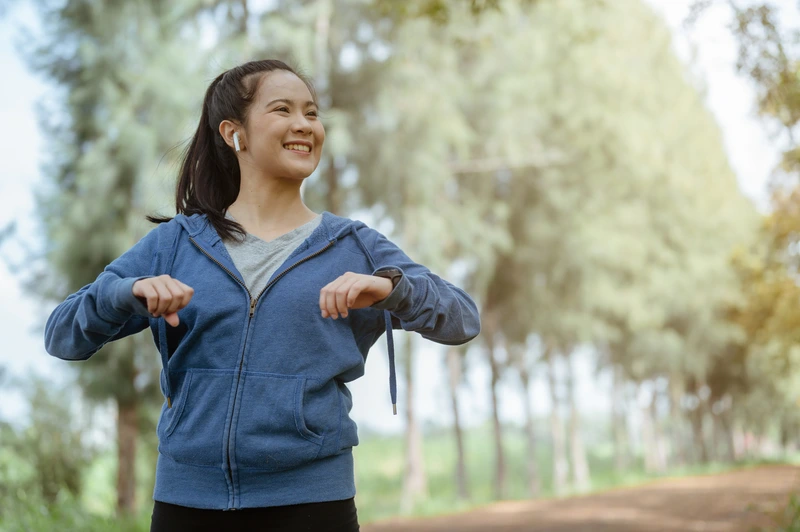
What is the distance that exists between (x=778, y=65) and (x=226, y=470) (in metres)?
4.79

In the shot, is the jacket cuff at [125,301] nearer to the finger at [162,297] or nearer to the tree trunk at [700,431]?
the finger at [162,297]

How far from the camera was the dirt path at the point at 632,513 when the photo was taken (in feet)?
35.6

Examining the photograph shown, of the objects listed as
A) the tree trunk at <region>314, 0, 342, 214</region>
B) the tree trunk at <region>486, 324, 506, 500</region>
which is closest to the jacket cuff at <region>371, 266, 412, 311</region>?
the tree trunk at <region>314, 0, 342, 214</region>

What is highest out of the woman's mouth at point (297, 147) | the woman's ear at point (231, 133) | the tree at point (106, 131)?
the tree at point (106, 131)

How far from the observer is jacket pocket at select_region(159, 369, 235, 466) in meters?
1.79

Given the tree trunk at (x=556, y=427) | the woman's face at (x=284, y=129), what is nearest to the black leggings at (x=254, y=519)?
the woman's face at (x=284, y=129)

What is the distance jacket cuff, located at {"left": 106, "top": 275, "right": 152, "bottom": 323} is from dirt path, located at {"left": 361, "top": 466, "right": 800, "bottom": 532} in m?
8.18

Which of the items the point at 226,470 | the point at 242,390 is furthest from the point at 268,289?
the point at 226,470

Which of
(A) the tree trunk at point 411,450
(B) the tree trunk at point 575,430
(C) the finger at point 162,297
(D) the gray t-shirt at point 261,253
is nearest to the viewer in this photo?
(C) the finger at point 162,297

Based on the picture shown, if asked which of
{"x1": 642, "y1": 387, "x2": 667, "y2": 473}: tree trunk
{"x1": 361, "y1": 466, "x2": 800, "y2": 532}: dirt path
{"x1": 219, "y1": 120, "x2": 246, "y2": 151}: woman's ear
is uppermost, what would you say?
{"x1": 219, "y1": 120, "x2": 246, "y2": 151}: woman's ear

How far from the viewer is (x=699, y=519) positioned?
37.6 ft

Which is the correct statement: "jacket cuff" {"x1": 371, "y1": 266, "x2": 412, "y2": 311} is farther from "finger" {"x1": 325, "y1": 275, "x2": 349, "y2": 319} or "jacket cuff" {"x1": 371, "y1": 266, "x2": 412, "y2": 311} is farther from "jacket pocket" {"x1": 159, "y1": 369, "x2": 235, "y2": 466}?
"jacket pocket" {"x1": 159, "y1": 369, "x2": 235, "y2": 466}

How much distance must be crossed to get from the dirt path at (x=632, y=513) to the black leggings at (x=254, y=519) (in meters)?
7.76

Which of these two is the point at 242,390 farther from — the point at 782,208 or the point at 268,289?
the point at 782,208
